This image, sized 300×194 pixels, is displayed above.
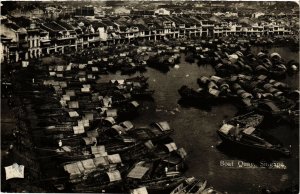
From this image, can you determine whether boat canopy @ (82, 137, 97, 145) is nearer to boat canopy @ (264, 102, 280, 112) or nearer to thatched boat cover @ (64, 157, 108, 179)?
thatched boat cover @ (64, 157, 108, 179)

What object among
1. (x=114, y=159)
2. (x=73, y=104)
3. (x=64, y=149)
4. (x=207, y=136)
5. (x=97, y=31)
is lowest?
(x=207, y=136)

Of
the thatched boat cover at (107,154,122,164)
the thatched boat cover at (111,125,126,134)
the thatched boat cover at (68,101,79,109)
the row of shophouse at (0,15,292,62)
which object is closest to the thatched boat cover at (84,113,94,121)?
the thatched boat cover at (68,101,79,109)

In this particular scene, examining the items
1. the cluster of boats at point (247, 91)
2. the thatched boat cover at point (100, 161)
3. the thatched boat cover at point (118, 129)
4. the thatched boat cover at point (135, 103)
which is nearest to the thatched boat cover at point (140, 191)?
the thatched boat cover at point (100, 161)

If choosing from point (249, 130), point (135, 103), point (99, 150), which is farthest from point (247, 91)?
point (99, 150)

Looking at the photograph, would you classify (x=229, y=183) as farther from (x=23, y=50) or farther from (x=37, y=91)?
(x=23, y=50)

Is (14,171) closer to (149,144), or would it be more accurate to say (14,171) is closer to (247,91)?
(149,144)

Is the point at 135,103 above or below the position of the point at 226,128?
above

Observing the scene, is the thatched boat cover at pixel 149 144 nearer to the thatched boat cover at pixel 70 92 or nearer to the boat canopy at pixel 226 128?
the boat canopy at pixel 226 128

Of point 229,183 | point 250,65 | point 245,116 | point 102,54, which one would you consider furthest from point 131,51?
point 229,183
